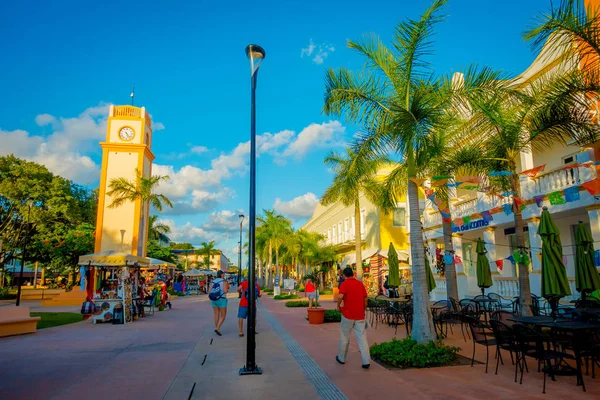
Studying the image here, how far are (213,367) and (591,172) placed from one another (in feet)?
38.5

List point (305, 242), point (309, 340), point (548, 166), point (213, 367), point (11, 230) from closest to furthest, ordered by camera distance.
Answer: point (213, 367) → point (309, 340) → point (548, 166) → point (11, 230) → point (305, 242)

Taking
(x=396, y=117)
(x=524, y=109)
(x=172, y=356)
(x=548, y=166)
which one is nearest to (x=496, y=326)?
(x=396, y=117)

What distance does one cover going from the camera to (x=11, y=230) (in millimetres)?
32594

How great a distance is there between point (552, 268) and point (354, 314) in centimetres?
484

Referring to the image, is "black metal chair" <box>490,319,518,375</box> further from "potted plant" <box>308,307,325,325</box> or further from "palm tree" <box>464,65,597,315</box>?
"potted plant" <box>308,307,325,325</box>

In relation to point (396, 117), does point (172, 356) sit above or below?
below

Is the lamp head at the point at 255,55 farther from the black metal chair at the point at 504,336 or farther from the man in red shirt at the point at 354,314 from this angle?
the black metal chair at the point at 504,336

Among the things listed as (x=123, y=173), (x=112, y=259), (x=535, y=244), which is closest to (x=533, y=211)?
(x=535, y=244)

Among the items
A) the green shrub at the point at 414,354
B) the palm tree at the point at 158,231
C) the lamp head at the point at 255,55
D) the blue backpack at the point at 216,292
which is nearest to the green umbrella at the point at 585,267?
the green shrub at the point at 414,354

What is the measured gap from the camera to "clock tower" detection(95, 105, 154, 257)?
30828mm

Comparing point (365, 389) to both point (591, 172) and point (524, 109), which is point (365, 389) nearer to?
point (524, 109)

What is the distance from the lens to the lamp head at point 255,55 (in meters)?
7.79

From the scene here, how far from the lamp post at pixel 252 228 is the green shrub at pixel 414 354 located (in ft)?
7.66

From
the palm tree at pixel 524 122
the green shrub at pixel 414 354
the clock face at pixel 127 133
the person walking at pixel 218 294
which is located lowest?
the green shrub at pixel 414 354
